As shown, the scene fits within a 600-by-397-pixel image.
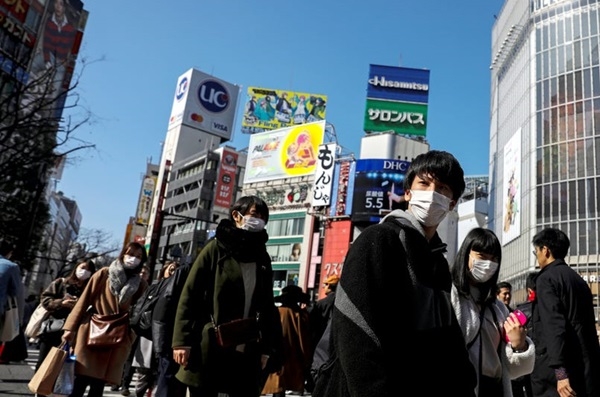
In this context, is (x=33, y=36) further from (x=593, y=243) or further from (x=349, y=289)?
(x=593, y=243)

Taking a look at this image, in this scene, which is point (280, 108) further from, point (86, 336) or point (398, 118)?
point (86, 336)

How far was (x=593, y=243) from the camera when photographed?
39.1 meters

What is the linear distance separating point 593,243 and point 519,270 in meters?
7.33

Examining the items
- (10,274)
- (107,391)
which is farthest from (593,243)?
(10,274)

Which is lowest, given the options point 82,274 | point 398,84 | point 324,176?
point 82,274

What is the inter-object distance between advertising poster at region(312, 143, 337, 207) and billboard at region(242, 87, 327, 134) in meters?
16.4

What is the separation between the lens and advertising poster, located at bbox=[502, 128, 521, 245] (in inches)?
1863

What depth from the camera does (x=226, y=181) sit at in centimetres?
5972

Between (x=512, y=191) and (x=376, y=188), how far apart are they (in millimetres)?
13829

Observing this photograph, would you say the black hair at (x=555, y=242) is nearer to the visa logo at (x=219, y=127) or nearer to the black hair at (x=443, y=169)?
the black hair at (x=443, y=169)

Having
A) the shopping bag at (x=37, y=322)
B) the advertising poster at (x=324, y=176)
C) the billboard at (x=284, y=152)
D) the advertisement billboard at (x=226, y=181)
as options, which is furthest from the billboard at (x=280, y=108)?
the shopping bag at (x=37, y=322)

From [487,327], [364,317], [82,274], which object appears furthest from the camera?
[82,274]

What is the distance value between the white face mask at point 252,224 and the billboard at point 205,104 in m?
74.6

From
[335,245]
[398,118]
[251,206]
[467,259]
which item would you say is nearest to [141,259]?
[251,206]
